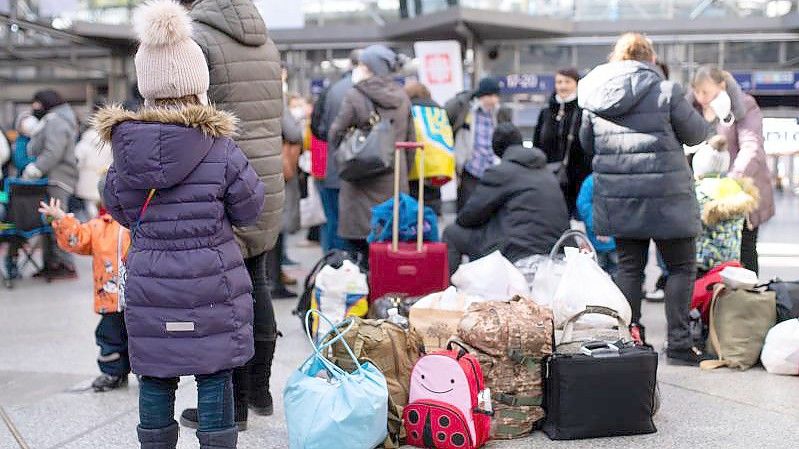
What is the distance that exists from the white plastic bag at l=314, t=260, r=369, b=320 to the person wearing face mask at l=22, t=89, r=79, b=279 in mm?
4006

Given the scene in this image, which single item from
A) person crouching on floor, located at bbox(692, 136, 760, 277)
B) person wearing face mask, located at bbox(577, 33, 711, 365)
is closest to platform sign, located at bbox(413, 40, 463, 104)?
person crouching on floor, located at bbox(692, 136, 760, 277)

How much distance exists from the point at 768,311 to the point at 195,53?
339cm

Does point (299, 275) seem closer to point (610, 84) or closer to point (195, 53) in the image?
point (610, 84)

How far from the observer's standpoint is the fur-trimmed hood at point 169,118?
3.35 meters

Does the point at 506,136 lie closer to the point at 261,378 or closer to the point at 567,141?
the point at 567,141

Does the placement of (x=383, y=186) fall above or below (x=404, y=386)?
above

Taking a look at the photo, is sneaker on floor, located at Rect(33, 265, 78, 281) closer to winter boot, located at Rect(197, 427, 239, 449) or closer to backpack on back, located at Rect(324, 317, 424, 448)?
backpack on back, located at Rect(324, 317, 424, 448)

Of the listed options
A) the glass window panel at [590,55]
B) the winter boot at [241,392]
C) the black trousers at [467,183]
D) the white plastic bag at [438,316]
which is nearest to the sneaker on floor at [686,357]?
the white plastic bag at [438,316]

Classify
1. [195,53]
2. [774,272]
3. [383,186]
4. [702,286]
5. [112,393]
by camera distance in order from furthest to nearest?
[774,272], [383,186], [702,286], [112,393], [195,53]

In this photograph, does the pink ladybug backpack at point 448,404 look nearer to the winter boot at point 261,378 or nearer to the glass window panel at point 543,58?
the winter boot at point 261,378

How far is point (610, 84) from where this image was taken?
5.21m

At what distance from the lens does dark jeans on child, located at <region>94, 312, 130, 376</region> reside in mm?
4973

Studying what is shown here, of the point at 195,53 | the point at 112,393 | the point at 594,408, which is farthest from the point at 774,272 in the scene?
the point at 195,53

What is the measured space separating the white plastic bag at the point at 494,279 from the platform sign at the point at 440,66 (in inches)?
249
